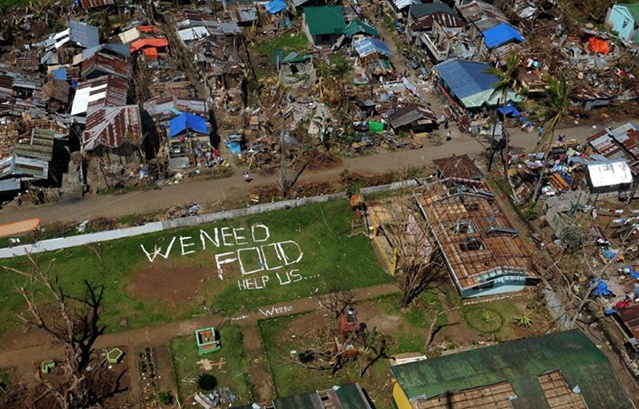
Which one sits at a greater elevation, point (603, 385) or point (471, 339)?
point (603, 385)

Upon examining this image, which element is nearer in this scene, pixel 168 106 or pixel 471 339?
pixel 471 339

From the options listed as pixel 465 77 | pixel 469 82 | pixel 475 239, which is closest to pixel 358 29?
pixel 465 77

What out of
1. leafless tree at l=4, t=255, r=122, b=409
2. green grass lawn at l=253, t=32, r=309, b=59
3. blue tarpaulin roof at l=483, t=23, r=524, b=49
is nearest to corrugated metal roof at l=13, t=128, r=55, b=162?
leafless tree at l=4, t=255, r=122, b=409

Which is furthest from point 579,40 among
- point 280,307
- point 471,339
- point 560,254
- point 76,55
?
point 76,55

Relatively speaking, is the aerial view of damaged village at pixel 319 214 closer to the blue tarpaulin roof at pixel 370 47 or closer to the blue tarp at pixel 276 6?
the blue tarpaulin roof at pixel 370 47

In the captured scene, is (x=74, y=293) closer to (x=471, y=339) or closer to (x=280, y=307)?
(x=280, y=307)

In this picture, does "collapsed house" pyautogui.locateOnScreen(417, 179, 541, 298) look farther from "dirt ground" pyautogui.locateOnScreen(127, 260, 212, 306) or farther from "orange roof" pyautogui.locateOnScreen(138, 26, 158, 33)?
"orange roof" pyautogui.locateOnScreen(138, 26, 158, 33)
